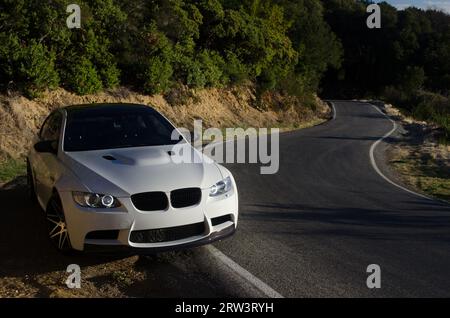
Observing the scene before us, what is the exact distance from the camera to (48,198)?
602 cm

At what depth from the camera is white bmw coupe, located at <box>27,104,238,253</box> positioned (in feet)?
16.9

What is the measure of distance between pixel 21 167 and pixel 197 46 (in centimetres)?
2000

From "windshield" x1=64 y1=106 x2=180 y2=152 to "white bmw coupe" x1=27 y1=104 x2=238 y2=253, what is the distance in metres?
0.03

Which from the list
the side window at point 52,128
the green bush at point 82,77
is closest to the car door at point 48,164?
the side window at point 52,128

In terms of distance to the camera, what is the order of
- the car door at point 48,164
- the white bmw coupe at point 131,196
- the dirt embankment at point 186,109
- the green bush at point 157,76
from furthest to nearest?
the green bush at point 157,76, the dirt embankment at point 186,109, the car door at point 48,164, the white bmw coupe at point 131,196

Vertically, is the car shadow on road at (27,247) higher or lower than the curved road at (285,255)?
higher

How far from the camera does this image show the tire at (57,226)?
17.7 feet

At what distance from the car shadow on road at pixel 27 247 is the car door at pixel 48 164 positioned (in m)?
0.46

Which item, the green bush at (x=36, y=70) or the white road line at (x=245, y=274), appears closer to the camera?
the white road line at (x=245, y=274)

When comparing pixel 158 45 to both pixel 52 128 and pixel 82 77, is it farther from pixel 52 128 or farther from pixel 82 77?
pixel 52 128

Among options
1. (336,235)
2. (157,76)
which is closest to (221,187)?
(336,235)

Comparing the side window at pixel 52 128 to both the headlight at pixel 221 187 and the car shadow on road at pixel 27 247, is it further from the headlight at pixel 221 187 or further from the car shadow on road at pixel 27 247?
the headlight at pixel 221 187
